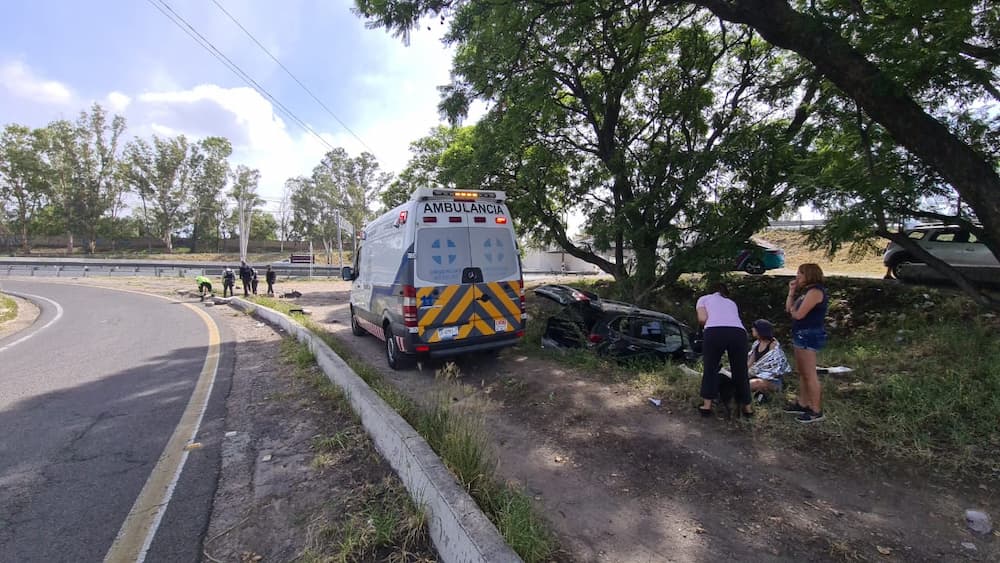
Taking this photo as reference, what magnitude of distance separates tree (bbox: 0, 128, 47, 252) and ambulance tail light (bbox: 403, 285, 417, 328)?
210 feet

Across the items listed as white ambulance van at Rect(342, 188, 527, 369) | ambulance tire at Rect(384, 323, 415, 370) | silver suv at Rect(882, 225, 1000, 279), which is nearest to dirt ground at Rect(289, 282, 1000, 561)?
white ambulance van at Rect(342, 188, 527, 369)

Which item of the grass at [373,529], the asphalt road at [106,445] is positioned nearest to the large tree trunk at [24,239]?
the asphalt road at [106,445]

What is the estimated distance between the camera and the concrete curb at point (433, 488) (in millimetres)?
2109

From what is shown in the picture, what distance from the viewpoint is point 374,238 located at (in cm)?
816

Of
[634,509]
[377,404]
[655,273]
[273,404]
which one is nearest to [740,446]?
[634,509]

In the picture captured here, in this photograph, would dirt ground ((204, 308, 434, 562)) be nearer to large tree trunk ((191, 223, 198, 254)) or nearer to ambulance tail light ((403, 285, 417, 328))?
ambulance tail light ((403, 285, 417, 328))

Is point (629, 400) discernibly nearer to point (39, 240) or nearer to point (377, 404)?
point (377, 404)

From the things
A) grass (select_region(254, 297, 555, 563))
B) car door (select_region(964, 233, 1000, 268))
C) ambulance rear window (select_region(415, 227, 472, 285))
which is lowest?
grass (select_region(254, 297, 555, 563))

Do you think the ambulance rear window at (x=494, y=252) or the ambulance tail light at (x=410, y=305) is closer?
the ambulance tail light at (x=410, y=305)

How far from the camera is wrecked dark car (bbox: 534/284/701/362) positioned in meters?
6.83

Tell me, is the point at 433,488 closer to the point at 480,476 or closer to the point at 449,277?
the point at 480,476

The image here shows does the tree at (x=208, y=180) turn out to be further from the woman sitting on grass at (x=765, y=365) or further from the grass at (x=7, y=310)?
the woman sitting on grass at (x=765, y=365)

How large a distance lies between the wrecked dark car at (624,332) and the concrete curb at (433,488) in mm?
3887

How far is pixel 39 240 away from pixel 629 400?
7338 cm
